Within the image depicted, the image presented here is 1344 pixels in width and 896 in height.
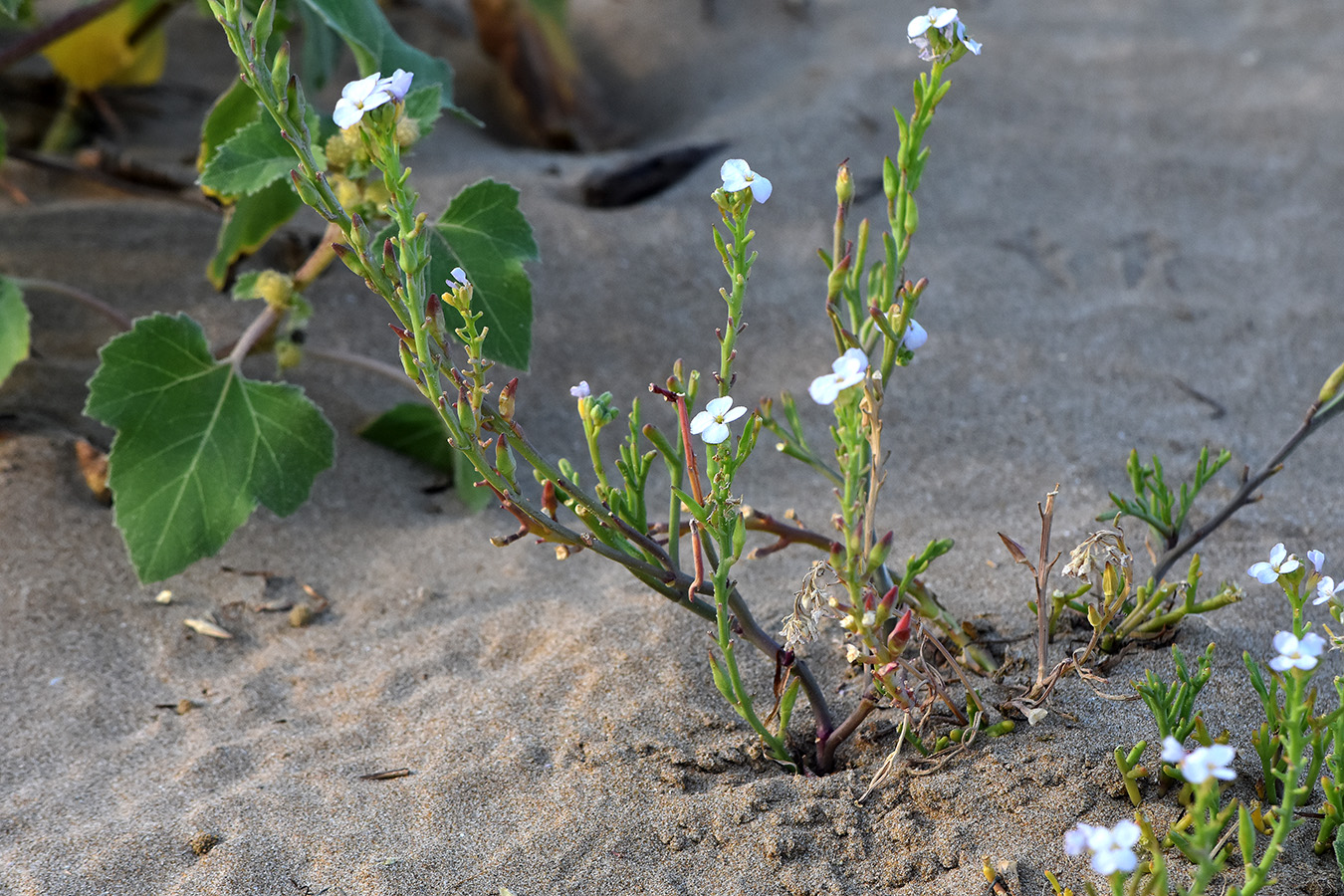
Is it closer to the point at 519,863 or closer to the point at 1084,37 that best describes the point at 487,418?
the point at 519,863

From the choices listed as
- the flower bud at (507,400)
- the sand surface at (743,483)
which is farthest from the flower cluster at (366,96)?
the sand surface at (743,483)

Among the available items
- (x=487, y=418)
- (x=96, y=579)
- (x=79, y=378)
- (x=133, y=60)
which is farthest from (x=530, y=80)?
(x=487, y=418)

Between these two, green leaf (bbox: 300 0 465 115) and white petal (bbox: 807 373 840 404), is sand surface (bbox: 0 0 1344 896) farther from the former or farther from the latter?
green leaf (bbox: 300 0 465 115)

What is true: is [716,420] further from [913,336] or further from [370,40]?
[370,40]

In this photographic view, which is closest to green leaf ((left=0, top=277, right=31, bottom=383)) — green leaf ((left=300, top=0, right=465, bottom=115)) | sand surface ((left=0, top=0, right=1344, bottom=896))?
sand surface ((left=0, top=0, right=1344, bottom=896))

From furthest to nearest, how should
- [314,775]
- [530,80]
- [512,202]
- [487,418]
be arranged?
1. [530,80]
2. [512,202]
3. [314,775]
4. [487,418]

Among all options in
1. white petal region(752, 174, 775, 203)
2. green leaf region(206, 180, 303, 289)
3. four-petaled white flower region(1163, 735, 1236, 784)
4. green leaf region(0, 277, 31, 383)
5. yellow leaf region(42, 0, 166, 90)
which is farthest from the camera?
yellow leaf region(42, 0, 166, 90)

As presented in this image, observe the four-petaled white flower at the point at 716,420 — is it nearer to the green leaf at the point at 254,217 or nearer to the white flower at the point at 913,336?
the white flower at the point at 913,336
